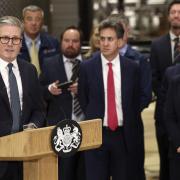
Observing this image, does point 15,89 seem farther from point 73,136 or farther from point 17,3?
point 17,3

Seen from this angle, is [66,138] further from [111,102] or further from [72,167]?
[72,167]

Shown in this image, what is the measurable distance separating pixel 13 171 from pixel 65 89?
5.53 ft

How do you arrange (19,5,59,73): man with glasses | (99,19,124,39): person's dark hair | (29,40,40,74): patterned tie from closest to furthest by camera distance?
(99,19,124,39): person's dark hair → (19,5,59,73): man with glasses → (29,40,40,74): patterned tie

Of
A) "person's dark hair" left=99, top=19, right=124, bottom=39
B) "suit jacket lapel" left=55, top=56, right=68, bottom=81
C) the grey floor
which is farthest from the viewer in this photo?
the grey floor

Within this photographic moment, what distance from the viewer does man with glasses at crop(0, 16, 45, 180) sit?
3537 millimetres

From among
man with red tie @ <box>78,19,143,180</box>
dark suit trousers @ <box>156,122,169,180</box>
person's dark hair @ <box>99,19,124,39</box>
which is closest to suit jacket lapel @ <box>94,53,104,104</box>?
man with red tie @ <box>78,19,143,180</box>

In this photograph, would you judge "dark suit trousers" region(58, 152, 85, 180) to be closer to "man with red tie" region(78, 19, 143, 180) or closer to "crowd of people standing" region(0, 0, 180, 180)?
"crowd of people standing" region(0, 0, 180, 180)

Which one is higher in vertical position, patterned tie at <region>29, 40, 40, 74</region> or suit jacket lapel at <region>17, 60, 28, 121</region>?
suit jacket lapel at <region>17, 60, 28, 121</region>

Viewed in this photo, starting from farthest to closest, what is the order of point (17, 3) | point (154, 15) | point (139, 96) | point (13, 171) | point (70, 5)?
point (154, 15) → point (70, 5) → point (139, 96) → point (17, 3) → point (13, 171)

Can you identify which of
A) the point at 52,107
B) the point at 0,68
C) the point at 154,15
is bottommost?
the point at 154,15

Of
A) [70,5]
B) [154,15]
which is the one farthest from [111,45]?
[154,15]

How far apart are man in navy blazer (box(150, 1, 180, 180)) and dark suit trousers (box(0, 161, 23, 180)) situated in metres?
2.20

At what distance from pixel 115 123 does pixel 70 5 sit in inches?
311

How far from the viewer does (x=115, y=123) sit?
4719mm
